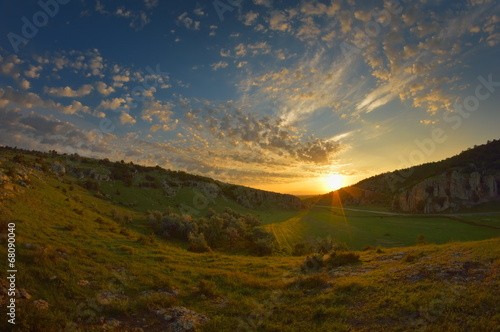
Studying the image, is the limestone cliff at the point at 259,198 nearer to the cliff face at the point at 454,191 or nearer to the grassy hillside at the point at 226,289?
the cliff face at the point at 454,191

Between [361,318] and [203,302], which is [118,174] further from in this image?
[361,318]

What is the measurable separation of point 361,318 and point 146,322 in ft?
30.3

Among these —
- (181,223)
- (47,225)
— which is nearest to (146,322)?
(47,225)

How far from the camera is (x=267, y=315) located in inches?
436

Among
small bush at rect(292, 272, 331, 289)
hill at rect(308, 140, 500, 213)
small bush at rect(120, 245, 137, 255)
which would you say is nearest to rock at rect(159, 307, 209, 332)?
small bush at rect(292, 272, 331, 289)

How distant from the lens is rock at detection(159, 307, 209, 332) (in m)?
9.81

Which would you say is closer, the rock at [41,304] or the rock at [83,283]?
the rock at [41,304]

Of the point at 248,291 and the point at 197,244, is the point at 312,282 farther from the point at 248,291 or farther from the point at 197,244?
the point at 197,244

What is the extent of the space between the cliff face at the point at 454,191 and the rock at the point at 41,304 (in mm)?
103586

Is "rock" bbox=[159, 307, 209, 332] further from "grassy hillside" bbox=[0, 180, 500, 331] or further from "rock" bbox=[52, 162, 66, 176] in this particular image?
"rock" bbox=[52, 162, 66, 176]

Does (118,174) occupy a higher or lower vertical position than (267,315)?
higher

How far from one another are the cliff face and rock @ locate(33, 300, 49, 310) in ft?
340

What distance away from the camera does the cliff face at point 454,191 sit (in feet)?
257

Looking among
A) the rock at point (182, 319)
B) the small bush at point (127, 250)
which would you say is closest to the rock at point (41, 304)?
the rock at point (182, 319)
